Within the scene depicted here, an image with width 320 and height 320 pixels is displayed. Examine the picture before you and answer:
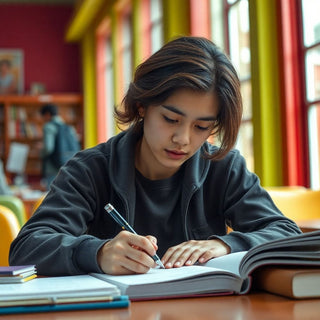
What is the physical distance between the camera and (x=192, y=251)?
141 cm

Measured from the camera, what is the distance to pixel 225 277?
112cm

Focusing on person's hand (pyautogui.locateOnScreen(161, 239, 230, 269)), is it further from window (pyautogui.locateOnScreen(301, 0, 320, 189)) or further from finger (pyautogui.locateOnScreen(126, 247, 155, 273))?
window (pyautogui.locateOnScreen(301, 0, 320, 189))

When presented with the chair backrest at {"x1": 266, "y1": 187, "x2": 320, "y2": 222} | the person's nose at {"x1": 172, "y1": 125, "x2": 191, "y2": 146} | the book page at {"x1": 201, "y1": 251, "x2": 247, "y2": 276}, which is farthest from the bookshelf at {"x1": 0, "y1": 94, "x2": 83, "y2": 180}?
the book page at {"x1": 201, "y1": 251, "x2": 247, "y2": 276}

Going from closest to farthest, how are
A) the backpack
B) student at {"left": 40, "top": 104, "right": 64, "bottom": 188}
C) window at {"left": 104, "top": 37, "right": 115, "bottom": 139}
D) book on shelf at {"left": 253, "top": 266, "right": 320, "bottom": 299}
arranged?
book on shelf at {"left": 253, "top": 266, "right": 320, "bottom": 299} → the backpack → student at {"left": 40, "top": 104, "right": 64, "bottom": 188} → window at {"left": 104, "top": 37, "right": 115, "bottom": 139}

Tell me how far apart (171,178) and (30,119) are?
10.4 metres

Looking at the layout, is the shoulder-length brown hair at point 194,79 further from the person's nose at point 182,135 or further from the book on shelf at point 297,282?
the book on shelf at point 297,282

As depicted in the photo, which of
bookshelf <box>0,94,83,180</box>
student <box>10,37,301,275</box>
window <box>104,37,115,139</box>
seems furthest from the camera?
bookshelf <box>0,94,83,180</box>

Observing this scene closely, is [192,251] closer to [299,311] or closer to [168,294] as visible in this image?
[168,294]

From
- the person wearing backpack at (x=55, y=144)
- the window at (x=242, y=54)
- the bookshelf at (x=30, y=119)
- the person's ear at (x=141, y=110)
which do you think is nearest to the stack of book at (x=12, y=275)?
the person's ear at (x=141, y=110)

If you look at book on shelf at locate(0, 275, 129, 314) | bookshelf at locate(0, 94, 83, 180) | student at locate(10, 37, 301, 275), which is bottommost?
book on shelf at locate(0, 275, 129, 314)

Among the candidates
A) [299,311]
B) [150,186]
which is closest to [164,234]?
[150,186]

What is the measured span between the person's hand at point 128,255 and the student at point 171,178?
0.12 metres

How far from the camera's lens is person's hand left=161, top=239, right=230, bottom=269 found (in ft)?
4.51

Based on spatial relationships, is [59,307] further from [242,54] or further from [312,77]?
[242,54]
